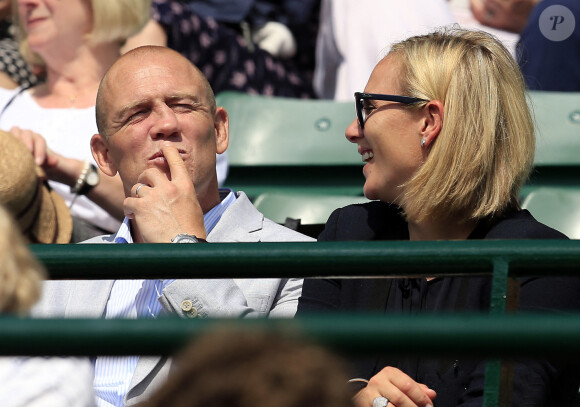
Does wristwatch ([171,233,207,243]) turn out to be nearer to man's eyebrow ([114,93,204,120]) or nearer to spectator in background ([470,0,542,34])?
man's eyebrow ([114,93,204,120])

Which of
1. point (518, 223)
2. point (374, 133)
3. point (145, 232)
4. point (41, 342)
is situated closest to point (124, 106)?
point (145, 232)

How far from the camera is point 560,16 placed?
4.02 meters

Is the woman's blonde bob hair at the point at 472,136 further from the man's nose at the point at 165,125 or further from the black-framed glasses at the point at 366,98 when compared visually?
the man's nose at the point at 165,125

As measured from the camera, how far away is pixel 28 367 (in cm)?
Result: 179

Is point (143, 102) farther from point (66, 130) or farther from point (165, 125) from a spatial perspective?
point (66, 130)

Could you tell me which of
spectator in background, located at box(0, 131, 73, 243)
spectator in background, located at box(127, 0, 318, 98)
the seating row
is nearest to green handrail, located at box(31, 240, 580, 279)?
spectator in background, located at box(0, 131, 73, 243)

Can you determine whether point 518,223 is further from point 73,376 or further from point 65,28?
point 65,28

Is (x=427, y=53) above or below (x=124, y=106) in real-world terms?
above

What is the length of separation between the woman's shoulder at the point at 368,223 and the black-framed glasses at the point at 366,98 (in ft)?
0.72

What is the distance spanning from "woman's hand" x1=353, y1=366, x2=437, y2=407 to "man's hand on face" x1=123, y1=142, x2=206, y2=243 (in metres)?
0.56

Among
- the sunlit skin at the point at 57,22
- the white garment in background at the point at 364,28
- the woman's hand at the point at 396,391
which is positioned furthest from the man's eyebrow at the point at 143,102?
the white garment in background at the point at 364,28

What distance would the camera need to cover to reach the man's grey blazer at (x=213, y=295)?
2477 millimetres

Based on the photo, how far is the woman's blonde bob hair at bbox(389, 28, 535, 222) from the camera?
2607 mm

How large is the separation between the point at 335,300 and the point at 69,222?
106cm
